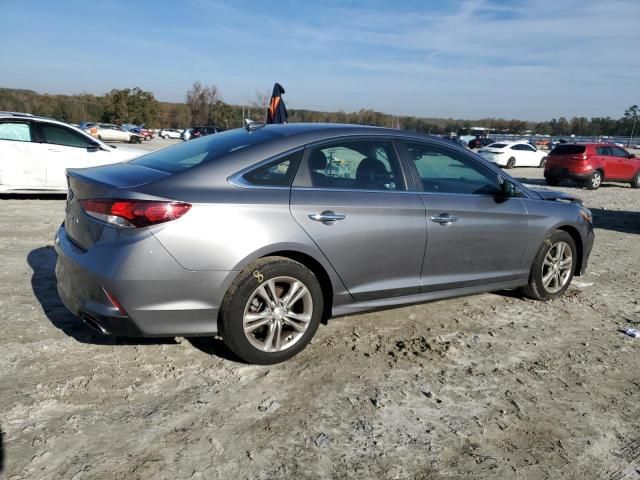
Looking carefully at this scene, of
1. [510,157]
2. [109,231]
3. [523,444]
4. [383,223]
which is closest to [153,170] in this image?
[109,231]

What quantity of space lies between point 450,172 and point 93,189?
8.98 feet

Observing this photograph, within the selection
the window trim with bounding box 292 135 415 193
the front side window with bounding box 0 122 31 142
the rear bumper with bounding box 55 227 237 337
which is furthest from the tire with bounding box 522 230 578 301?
the front side window with bounding box 0 122 31 142

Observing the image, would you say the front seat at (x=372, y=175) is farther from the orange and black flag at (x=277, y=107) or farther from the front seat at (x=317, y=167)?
the orange and black flag at (x=277, y=107)

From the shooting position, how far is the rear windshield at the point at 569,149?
1716cm

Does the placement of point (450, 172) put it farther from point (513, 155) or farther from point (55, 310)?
point (513, 155)

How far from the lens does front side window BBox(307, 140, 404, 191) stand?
363 centimetres

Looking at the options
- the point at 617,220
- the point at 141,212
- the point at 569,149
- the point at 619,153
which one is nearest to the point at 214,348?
the point at 141,212

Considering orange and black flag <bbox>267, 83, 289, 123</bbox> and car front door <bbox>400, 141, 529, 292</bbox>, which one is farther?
orange and black flag <bbox>267, 83, 289, 123</bbox>

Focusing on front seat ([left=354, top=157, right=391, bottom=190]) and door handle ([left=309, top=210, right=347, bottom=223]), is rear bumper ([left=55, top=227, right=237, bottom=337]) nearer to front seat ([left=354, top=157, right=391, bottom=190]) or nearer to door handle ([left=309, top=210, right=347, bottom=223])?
door handle ([left=309, top=210, right=347, bottom=223])

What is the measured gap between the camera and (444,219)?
4020 mm

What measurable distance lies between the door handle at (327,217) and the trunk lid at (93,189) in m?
0.98

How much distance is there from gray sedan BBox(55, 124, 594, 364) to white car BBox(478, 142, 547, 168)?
23481 millimetres

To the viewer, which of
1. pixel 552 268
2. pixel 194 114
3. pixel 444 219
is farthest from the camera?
pixel 194 114

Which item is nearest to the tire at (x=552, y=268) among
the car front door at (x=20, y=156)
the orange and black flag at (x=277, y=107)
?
the orange and black flag at (x=277, y=107)
